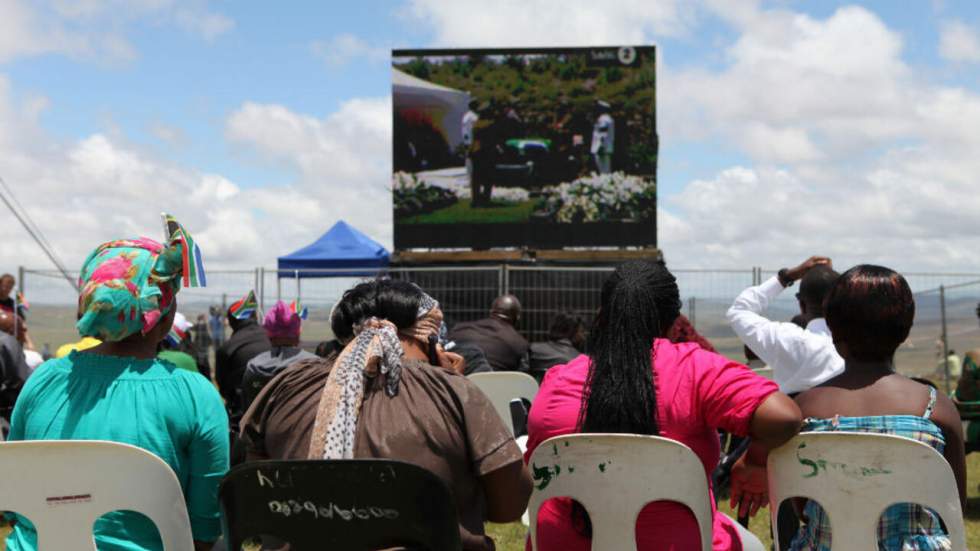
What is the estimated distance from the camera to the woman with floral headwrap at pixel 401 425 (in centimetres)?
241

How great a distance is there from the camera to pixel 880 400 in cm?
276

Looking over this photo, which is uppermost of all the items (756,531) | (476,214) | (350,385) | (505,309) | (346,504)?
(476,214)

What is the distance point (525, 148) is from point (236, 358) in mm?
7822

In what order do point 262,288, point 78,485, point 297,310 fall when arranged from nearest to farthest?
point 78,485, point 297,310, point 262,288

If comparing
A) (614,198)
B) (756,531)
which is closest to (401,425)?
(756,531)

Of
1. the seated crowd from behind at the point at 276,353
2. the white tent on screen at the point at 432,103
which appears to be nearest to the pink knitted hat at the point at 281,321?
the seated crowd from behind at the point at 276,353

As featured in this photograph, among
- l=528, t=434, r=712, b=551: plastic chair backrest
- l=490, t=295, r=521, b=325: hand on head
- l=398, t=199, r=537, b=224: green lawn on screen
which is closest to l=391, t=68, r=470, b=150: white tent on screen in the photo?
l=398, t=199, r=537, b=224: green lawn on screen

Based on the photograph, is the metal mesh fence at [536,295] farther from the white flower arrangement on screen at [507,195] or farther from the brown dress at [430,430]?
the brown dress at [430,430]

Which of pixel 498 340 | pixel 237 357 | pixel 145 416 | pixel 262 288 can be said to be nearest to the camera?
pixel 145 416

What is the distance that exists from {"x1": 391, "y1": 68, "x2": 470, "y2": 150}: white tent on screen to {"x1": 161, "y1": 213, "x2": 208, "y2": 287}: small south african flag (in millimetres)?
11539

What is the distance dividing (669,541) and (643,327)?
0.62m

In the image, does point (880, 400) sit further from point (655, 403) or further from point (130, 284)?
point (130, 284)

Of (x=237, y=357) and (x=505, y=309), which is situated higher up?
(x=505, y=309)

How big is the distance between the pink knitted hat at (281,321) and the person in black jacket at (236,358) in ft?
2.19
